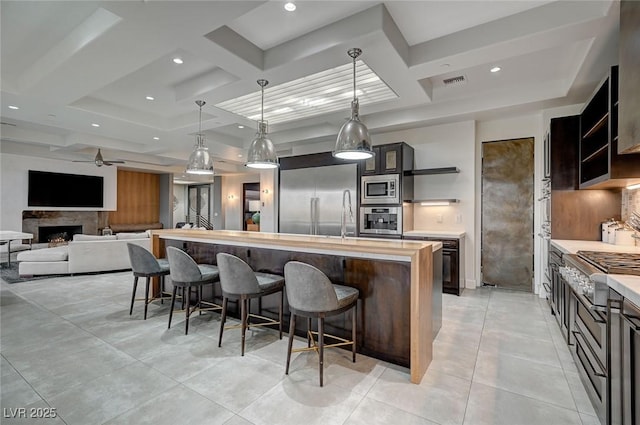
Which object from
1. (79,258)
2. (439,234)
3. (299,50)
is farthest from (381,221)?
(79,258)

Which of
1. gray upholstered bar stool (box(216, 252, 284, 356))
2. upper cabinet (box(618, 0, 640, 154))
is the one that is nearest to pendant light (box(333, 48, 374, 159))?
gray upholstered bar stool (box(216, 252, 284, 356))

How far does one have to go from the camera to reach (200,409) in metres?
1.90

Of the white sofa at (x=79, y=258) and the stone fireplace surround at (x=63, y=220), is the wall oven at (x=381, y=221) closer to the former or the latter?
the white sofa at (x=79, y=258)

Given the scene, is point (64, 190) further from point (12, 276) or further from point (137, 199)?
point (12, 276)

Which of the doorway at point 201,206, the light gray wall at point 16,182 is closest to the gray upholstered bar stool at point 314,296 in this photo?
the light gray wall at point 16,182

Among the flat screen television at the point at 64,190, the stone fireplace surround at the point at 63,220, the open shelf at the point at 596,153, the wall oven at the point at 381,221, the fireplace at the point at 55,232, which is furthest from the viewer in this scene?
the fireplace at the point at 55,232

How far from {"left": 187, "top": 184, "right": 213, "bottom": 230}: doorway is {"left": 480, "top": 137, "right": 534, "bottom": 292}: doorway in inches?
502

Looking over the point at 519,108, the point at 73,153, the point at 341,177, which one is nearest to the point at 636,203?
the point at 519,108

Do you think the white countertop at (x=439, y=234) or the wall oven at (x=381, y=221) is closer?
the white countertop at (x=439, y=234)

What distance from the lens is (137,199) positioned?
36.6ft

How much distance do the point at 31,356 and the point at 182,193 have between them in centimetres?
1375

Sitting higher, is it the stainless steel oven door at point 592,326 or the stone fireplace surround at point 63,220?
the stone fireplace surround at point 63,220

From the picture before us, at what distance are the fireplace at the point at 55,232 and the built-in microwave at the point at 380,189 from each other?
886cm

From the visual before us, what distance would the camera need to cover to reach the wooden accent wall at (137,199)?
1069cm
